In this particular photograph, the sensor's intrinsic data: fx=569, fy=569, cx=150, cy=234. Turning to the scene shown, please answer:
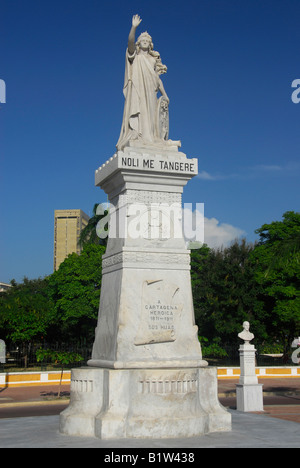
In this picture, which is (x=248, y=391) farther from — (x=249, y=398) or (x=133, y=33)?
(x=133, y=33)

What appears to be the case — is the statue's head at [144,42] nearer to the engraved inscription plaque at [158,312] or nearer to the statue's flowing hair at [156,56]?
the statue's flowing hair at [156,56]

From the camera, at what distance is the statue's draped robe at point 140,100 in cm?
1236

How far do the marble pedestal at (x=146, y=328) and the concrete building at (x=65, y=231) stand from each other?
123 metres

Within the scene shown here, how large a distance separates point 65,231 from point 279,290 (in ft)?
343

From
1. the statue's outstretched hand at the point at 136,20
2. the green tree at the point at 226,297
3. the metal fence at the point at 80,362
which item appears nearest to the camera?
the statue's outstretched hand at the point at 136,20

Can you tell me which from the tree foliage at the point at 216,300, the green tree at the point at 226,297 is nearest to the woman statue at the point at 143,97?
the tree foliage at the point at 216,300

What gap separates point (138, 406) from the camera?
10.2 m

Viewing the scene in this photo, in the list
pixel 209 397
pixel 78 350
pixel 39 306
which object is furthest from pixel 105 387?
pixel 39 306

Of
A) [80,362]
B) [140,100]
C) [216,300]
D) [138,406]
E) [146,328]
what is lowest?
[80,362]

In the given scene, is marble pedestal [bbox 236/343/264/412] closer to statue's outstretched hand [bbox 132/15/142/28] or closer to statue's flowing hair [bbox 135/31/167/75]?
statue's flowing hair [bbox 135/31/167/75]

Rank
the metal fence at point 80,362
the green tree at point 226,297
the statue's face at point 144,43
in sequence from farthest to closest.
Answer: the green tree at point 226,297 < the metal fence at point 80,362 < the statue's face at point 144,43

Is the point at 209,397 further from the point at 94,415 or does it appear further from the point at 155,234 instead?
the point at 155,234

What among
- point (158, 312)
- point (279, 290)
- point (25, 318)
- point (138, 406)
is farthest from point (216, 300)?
point (138, 406)
